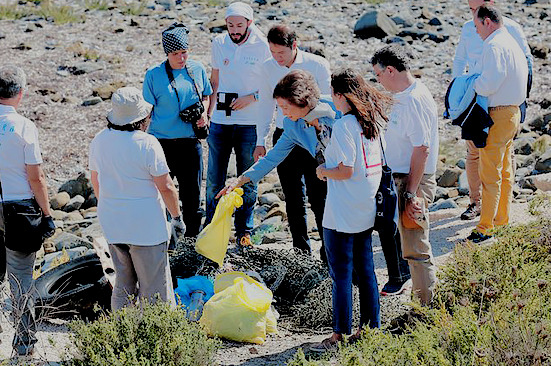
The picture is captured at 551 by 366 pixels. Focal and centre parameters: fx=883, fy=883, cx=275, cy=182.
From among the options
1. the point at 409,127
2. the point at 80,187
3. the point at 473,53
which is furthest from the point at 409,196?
the point at 80,187

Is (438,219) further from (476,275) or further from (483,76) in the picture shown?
(476,275)

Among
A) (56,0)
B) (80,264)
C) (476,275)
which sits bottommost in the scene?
(56,0)

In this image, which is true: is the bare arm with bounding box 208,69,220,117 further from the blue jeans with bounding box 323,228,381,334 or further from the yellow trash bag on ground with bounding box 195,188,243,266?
the blue jeans with bounding box 323,228,381,334

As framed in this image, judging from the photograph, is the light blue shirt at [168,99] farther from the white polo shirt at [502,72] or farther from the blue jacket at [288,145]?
the white polo shirt at [502,72]

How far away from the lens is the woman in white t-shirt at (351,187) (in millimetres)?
5566

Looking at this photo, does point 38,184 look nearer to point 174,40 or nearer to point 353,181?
point 353,181

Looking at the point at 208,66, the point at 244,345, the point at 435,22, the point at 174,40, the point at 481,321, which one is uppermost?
the point at 174,40

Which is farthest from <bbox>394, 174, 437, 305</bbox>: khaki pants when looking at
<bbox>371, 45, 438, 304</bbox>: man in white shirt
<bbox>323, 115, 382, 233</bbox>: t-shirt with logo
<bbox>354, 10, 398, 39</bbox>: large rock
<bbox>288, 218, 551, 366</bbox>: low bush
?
<bbox>354, 10, 398, 39</bbox>: large rock

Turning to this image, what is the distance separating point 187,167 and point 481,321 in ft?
11.9

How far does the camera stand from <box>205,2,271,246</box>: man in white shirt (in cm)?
805

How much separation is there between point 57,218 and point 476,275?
7320 millimetres

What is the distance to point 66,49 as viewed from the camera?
59.2 ft

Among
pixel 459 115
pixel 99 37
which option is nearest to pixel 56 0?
pixel 99 37

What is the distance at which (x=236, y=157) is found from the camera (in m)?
8.23
